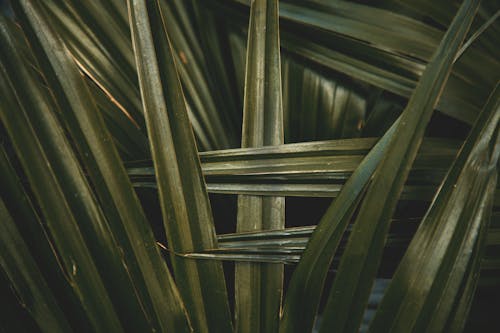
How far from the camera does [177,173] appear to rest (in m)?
0.45

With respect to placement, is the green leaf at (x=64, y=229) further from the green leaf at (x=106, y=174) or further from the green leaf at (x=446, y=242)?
the green leaf at (x=446, y=242)

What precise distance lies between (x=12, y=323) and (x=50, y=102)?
0.62 ft

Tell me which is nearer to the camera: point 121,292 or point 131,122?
point 121,292

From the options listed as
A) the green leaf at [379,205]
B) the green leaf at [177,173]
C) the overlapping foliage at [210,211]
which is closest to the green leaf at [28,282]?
the overlapping foliage at [210,211]

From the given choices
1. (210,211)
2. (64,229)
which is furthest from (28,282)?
(210,211)

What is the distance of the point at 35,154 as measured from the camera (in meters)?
0.43

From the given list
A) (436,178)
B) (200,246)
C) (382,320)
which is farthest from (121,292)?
(436,178)

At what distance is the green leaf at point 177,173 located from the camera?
0.45 m

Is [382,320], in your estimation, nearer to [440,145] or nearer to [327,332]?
[327,332]

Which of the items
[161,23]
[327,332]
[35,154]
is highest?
[161,23]

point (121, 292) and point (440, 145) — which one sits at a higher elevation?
point (440, 145)

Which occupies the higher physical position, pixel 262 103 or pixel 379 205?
pixel 262 103

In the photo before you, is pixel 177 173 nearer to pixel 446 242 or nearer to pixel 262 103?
pixel 262 103

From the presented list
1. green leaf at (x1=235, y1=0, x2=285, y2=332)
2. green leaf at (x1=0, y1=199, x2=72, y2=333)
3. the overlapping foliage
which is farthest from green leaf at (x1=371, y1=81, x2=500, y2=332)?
green leaf at (x1=0, y1=199, x2=72, y2=333)
